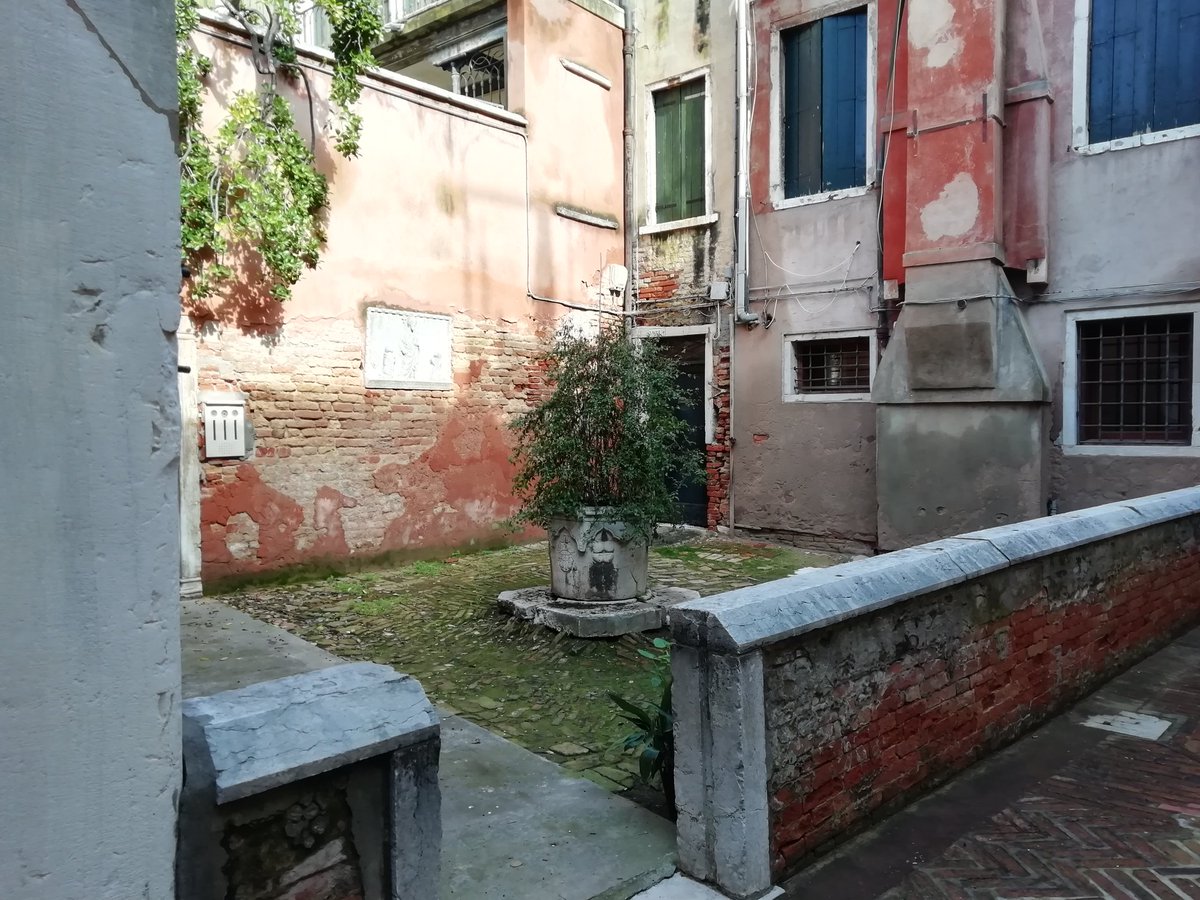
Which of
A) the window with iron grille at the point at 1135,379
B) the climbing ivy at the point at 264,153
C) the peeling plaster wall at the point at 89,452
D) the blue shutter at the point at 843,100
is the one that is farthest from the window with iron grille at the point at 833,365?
the peeling plaster wall at the point at 89,452

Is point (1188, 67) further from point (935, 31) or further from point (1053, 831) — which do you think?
point (1053, 831)

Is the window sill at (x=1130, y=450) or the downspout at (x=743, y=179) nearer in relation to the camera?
the window sill at (x=1130, y=450)

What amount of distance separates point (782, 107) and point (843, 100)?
768mm

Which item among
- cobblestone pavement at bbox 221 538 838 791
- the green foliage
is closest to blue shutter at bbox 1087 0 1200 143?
cobblestone pavement at bbox 221 538 838 791

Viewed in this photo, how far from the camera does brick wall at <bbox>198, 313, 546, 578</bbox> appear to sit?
775 centimetres

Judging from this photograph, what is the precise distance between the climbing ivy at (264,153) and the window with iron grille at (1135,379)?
7599 mm

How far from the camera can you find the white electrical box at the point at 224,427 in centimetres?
748

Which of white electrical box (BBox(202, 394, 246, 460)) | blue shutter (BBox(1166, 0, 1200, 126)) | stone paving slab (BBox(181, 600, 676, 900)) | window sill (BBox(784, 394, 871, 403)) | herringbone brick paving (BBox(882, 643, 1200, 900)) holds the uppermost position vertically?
blue shutter (BBox(1166, 0, 1200, 126))

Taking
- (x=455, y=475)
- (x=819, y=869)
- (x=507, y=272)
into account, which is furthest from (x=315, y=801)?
(x=507, y=272)

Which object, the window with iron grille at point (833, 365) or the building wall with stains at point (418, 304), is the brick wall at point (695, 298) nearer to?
the building wall with stains at point (418, 304)

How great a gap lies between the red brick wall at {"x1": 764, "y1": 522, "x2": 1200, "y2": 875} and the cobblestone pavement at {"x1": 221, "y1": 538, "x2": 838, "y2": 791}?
1.07m

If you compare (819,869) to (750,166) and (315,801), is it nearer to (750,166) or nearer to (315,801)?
(315,801)

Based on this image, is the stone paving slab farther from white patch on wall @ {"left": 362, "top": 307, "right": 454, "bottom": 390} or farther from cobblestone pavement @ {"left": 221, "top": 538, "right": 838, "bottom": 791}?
white patch on wall @ {"left": 362, "top": 307, "right": 454, "bottom": 390}

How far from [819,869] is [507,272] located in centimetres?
810
